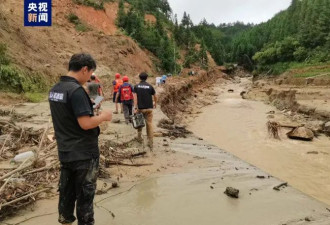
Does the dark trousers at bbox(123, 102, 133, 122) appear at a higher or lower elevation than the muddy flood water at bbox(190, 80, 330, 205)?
higher

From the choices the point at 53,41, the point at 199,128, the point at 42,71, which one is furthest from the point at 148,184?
the point at 53,41

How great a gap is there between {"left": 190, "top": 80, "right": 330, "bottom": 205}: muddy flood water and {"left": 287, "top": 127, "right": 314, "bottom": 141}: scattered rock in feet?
0.97

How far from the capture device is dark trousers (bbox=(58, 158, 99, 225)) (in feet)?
11.4

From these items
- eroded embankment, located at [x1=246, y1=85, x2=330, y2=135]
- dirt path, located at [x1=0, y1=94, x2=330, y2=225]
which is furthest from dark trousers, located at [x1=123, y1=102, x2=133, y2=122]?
eroded embankment, located at [x1=246, y1=85, x2=330, y2=135]

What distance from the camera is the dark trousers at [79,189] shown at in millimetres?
3477

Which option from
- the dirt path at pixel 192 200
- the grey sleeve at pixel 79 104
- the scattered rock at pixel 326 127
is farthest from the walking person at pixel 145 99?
the scattered rock at pixel 326 127

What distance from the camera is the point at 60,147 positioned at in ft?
11.4

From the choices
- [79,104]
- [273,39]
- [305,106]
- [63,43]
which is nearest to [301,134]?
[305,106]

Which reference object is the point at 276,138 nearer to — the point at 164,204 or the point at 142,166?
the point at 142,166

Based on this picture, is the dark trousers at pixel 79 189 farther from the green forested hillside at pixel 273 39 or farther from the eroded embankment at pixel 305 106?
the green forested hillside at pixel 273 39

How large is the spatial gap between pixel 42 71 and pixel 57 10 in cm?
1629

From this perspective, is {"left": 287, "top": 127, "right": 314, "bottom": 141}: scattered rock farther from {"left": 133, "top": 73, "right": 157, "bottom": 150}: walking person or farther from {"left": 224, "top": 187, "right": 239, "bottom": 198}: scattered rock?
{"left": 224, "top": 187, "right": 239, "bottom": 198}: scattered rock

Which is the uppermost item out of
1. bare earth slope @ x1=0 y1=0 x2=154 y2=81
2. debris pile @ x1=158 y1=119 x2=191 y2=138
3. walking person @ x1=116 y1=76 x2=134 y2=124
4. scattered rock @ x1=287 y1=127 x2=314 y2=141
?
Result: bare earth slope @ x1=0 y1=0 x2=154 y2=81

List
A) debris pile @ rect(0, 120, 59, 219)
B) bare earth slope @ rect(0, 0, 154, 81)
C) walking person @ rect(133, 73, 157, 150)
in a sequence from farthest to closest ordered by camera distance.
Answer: bare earth slope @ rect(0, 0, 154, 81), walking person @ rect(133, 73, 157, 150), debris pile @ rect(0, 120, 59, 219)
